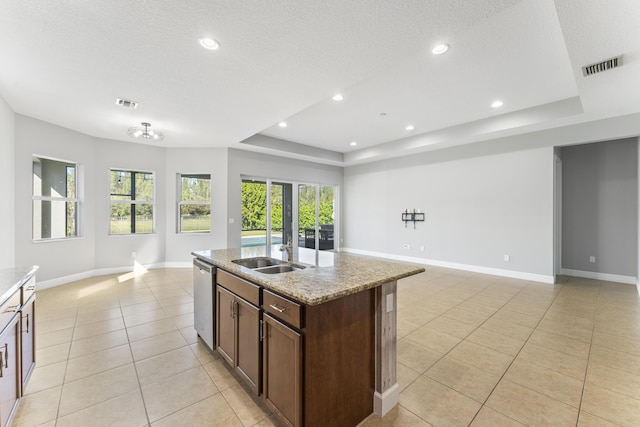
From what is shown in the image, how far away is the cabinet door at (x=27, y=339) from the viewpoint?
74.2 inches

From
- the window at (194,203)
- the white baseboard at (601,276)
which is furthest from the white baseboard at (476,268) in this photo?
the window at (194,203)

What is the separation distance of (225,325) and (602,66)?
172 inches

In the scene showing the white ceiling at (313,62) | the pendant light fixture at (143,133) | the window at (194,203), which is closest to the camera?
the white ceiling at (313,62)

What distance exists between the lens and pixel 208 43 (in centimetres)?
236

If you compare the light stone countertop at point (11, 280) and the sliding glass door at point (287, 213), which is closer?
the light stone countertop at point (11, 280)

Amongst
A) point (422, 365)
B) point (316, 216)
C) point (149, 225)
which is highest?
point (316, 216)

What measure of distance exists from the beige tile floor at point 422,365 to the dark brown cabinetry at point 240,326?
0.62 feet

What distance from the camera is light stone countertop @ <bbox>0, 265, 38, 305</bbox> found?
1.56m

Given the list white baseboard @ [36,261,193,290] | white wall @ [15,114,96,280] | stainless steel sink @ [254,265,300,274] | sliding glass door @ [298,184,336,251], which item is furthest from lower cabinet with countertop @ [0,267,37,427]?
sliding glass door @ [298,184,336,251]

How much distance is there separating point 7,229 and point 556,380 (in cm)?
658

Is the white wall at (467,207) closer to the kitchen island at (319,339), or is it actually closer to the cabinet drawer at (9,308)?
the kitchen island at (319,339)

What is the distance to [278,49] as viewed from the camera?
2.45m

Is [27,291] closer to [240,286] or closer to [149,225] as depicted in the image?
[240,286]

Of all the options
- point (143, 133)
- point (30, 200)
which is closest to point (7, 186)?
point (30, 200)
